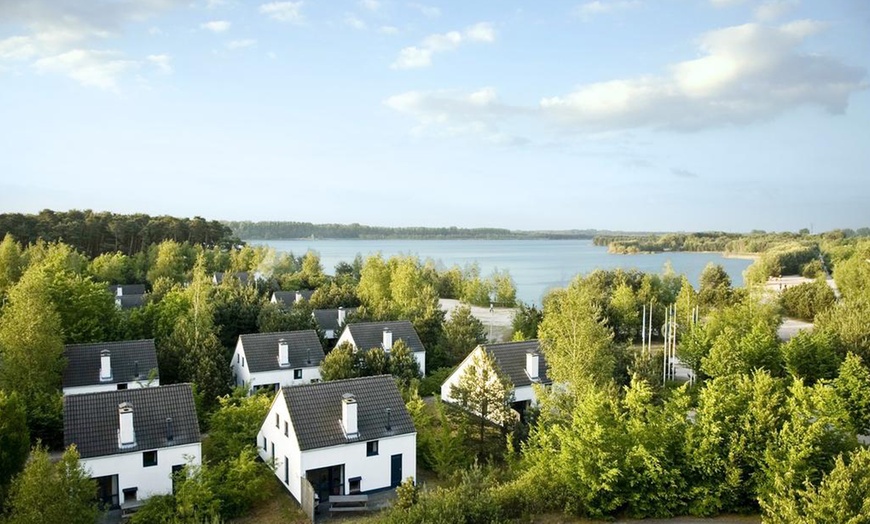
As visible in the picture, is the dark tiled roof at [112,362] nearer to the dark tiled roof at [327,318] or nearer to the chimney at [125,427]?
the chimney at [125,427]

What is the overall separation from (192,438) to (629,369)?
58.8 feet

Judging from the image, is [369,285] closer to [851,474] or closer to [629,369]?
[629,369]

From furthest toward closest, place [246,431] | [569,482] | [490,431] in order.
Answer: [490,431]
[246,431]
[569,482]

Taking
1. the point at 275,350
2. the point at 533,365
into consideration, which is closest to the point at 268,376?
the point at 275,350

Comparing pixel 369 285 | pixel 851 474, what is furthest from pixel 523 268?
pixel 851 474

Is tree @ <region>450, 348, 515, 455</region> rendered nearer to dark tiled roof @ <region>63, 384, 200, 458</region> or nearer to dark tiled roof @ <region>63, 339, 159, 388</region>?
dark tiled roof @ <region>63, 384, 200, 458</region>

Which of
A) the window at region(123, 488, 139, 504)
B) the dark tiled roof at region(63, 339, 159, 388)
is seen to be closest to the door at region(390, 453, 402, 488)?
the window at region(123, 488, 139, 504)

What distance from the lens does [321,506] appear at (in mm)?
20547

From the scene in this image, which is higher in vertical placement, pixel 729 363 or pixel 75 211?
pixel 75 211

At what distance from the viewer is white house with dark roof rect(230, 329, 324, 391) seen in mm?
32438

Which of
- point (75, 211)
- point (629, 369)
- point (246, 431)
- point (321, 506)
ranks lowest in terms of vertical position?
point (321, 506)

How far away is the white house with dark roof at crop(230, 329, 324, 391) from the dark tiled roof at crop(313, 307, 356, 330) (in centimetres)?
1000

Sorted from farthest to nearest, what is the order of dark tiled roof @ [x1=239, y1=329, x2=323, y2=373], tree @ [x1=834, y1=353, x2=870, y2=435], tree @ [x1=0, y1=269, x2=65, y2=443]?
dark tiled roof @ [x1=239, y1=329, x2=323, y2=373], tree @ [x1=0, y1=269, x2=65, y2=443], tree @ [x1=834, y1=353, x2=870, y2=435]

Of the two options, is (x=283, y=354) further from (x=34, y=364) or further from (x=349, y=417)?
(x=349, y=417)
